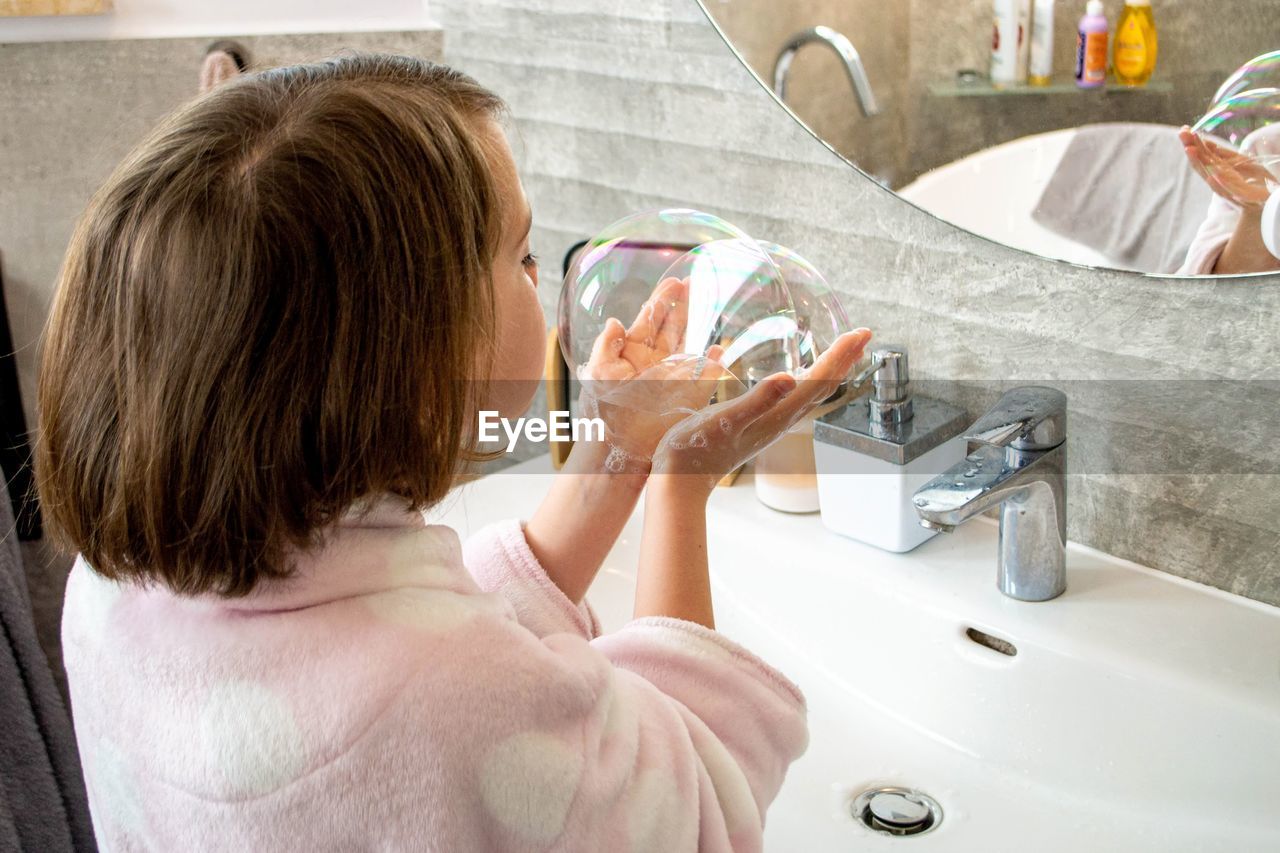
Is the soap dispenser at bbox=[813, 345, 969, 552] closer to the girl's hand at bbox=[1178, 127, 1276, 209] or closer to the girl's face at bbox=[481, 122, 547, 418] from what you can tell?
the girl's hand at bbox=[1178, 127, 1276, 209]

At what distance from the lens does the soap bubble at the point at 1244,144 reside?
78 centimetres

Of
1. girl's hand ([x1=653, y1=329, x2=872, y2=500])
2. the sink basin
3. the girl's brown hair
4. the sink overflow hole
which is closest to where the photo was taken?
the girl's brown hair

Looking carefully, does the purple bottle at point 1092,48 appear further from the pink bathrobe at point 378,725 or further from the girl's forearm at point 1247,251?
the pink bathrobe at point 378,725

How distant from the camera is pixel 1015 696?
2.96 feet

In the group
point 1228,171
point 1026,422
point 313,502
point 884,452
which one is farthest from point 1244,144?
point 313,502

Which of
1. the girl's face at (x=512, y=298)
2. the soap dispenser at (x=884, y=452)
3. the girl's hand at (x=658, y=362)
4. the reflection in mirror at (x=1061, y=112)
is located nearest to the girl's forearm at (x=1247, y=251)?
the reflection in mirror at (x=1061, y=112)

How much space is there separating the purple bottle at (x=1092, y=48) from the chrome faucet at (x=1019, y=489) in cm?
23

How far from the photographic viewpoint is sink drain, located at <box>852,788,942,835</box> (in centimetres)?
85

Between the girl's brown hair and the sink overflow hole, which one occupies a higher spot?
the girl's brown hair

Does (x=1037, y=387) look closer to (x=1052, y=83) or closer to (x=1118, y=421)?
(x=1118, y=421)

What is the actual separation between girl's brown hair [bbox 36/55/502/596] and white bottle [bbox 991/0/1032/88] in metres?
0.49

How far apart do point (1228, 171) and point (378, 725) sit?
658 mm

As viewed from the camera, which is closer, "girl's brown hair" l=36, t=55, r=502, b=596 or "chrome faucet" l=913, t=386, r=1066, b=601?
"girl's brown hair" l=36, t=55, r=502, b=596

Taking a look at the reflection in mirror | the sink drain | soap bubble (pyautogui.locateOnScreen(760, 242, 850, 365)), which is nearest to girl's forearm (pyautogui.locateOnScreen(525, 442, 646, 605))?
soap bubble (pyautogui.locateOnScreen(760, 242, 850, 365))
